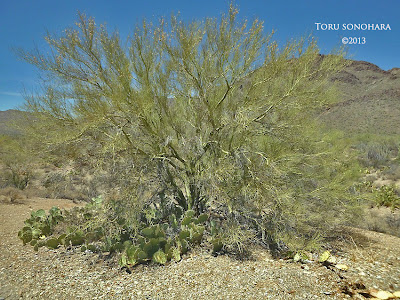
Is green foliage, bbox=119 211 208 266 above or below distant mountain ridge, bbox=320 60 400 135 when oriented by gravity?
below

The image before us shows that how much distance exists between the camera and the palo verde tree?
571cm

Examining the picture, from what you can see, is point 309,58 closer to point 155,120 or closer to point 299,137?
point 299,137

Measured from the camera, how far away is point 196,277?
15.3 feet

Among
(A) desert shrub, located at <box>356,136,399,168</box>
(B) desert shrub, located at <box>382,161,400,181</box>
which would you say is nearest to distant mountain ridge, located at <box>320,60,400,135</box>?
(A) desert shrub, located at <box>356,136,399,168</box>

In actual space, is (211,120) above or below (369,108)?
below

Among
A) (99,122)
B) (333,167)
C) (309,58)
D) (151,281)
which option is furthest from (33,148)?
(333,167)

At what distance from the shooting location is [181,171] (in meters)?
6.72

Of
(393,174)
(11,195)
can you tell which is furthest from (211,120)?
(393,174)

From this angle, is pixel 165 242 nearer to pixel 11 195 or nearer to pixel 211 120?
pixel 211 120

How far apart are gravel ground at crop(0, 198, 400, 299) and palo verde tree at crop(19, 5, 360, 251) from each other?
1001 millimetres

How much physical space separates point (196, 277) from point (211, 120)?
3261 millimetres

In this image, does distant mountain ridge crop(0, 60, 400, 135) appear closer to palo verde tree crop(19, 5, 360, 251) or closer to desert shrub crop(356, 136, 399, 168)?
desert shrub crop(356, 136, 399, 168)

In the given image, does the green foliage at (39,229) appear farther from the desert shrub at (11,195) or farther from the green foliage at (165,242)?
the desert shrub at (11,195)

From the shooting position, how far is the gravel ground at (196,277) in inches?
166
